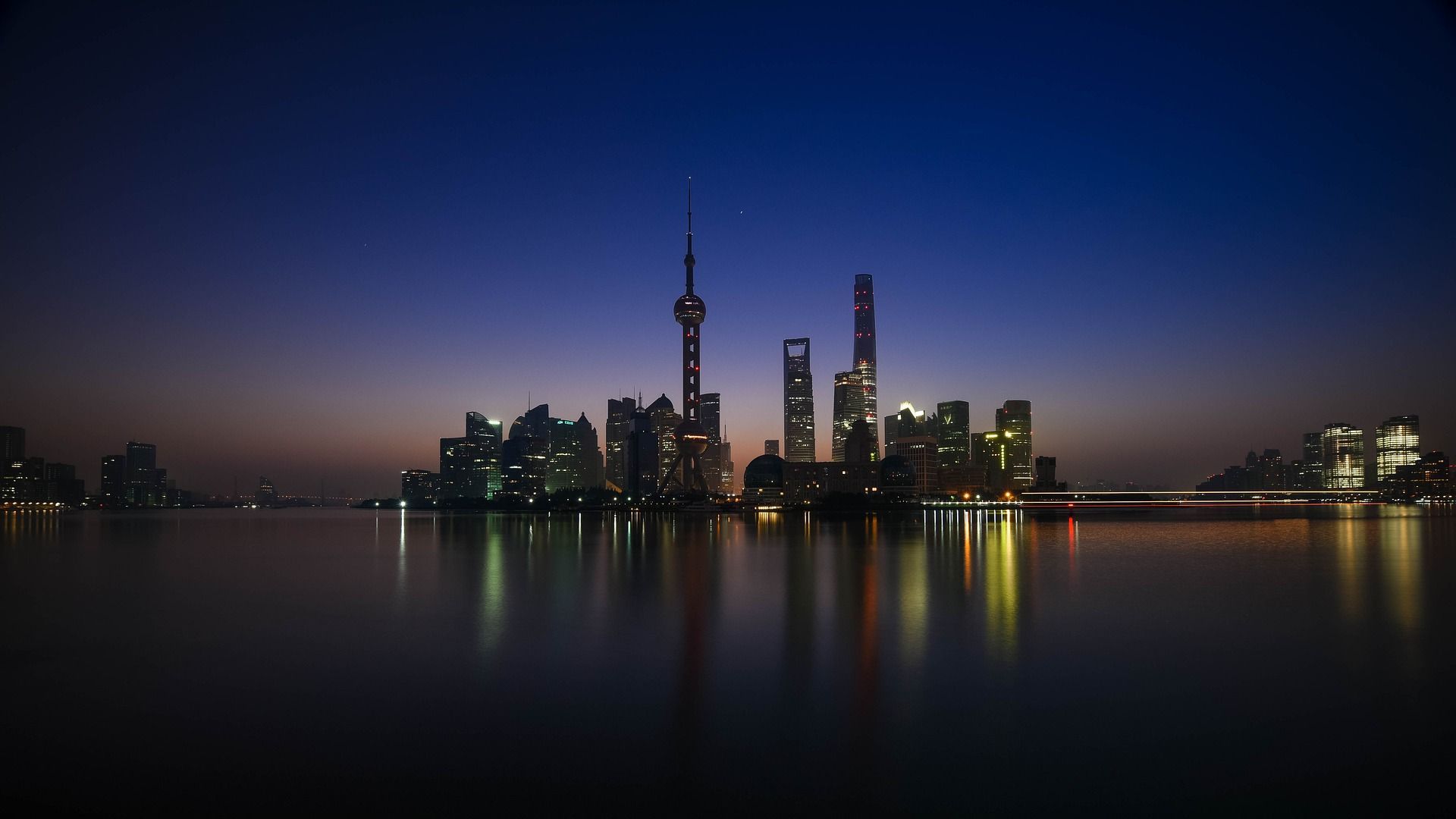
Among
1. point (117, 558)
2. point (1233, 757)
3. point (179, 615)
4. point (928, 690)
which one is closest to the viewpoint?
point (1233, 757)

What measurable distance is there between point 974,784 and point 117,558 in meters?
55.2

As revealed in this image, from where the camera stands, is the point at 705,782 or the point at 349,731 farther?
the point at 349,731

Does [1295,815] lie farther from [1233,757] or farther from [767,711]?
[767,711]

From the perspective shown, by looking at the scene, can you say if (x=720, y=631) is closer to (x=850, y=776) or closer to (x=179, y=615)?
(x=850, y=776)

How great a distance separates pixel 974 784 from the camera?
1089 cm

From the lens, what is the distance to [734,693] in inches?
612

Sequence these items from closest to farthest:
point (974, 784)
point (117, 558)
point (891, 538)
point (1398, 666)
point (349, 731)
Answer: point (974, 784), point (349, 731), point (1398, 666), point (117, 558), point (891, 538)

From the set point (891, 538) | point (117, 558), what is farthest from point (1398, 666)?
point (117, 558)

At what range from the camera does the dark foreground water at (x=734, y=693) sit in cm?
1079

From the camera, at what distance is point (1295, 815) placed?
9797mm

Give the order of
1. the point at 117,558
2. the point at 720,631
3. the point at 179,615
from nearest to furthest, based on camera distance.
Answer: the point at 720,631
the point at 179,615
the point at 117,558

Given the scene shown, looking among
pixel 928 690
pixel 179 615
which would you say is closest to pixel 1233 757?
pixel 928 690

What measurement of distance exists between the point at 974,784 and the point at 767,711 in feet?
13.7

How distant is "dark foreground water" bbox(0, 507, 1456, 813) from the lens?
35.4ft
